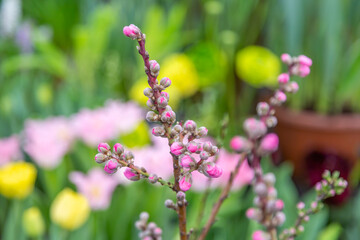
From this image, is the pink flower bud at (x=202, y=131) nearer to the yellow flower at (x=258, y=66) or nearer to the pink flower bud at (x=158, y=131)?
the pink flower bud at (x=158, y=131)

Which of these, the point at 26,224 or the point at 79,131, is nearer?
the point at 26,224

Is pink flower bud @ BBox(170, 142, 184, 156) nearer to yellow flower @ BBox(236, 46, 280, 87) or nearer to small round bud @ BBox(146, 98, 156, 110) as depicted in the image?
small round bud @ BBox(146, 98, 156, 110)

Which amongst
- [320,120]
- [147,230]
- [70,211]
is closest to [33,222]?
[70,211]

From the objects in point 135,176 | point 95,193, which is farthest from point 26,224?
point 135,176

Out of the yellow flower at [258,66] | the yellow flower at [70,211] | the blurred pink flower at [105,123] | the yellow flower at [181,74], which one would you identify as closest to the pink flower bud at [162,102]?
the yellow flower at [70,211]

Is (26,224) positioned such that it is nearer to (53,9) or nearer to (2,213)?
(2,213)
